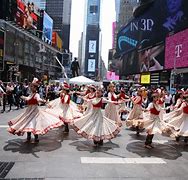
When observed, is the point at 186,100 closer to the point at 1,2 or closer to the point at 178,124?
the point at 178,124

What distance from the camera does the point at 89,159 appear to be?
28.5 feet

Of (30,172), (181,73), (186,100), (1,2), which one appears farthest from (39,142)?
(1,2)

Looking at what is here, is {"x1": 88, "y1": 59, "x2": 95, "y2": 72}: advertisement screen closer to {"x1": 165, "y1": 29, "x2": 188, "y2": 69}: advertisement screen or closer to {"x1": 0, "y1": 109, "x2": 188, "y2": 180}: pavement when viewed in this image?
{"x1": 165, "y1": 29, "x2": 188, "y2": 69}: advertisement screen

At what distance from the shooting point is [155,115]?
10.5 metres

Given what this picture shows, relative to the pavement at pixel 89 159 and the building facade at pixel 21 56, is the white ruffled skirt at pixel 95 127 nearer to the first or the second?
the pavement at pixel 89 159

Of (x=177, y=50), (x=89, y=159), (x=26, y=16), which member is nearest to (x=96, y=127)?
(x=89, y=159)

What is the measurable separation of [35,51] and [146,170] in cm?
6725

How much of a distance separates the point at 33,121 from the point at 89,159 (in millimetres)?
2210

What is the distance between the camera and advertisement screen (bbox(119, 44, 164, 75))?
47.8m

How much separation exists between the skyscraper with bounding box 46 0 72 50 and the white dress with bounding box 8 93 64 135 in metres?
167

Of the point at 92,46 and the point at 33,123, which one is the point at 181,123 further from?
the point at 92,46

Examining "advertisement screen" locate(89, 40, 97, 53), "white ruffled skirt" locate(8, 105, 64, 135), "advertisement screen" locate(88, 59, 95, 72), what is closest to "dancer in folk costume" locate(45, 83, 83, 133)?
"white ruffled skirt" locate(8, 105, 64, 135)

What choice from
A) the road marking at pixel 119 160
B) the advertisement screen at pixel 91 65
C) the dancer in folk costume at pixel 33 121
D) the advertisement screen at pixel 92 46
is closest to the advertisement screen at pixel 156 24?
the dancer in folk costume at pixel 33 121

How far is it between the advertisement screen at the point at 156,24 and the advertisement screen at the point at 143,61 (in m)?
1.06
